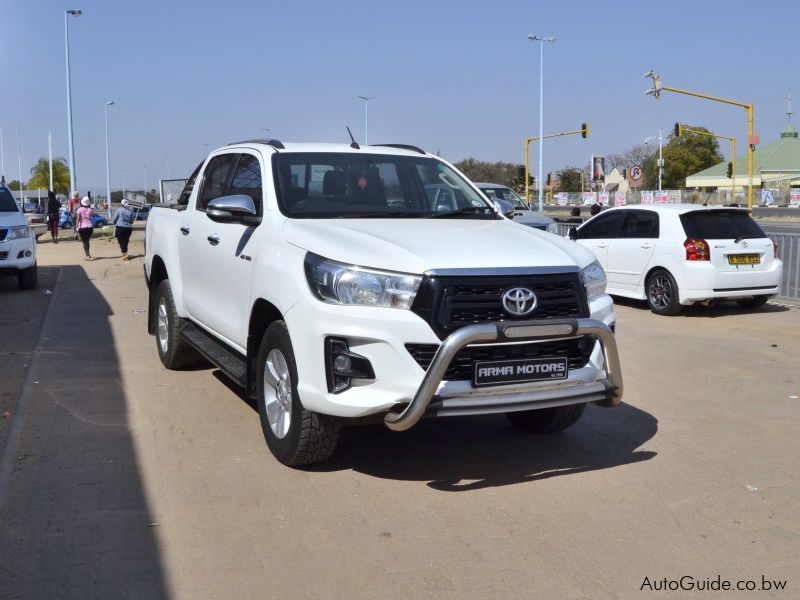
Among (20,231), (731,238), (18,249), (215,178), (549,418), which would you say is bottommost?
(549,418)

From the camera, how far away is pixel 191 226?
703cm

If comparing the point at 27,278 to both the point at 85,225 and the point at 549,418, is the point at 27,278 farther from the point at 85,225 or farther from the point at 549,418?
the point at 549,418

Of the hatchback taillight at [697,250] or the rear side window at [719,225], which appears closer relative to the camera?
the hatchback taillight at [697,250]

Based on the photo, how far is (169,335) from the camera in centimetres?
775

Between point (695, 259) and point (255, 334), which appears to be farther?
point (695, 259)

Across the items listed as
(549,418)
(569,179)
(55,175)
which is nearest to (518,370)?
(549,418)

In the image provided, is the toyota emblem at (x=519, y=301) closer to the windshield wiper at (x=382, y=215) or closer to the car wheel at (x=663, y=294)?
the windshield wiper at (x=382, y=215)

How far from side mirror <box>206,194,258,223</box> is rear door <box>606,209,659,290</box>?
7.91 m

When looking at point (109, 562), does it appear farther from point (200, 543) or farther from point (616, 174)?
point (616, 174)

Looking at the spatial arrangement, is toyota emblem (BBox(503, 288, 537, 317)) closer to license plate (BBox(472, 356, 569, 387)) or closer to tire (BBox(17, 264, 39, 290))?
license plate (BBox(472, 356, 569, 387))

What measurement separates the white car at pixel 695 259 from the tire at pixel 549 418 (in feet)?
19.9

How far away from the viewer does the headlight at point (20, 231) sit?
14570 mm

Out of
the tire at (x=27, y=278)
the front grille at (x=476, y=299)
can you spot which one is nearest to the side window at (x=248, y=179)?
the front grille at (x=476, y=299)

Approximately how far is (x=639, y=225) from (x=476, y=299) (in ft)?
28.7
